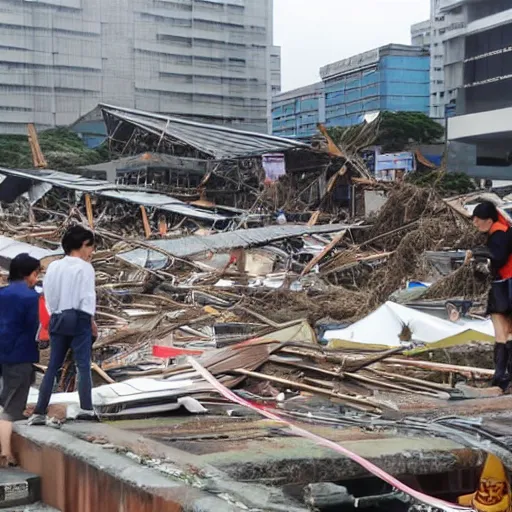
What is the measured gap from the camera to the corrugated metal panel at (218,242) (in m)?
16.9

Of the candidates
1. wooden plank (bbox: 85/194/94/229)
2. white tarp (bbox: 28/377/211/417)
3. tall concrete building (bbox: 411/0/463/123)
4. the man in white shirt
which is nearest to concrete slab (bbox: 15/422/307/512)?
the man in white shirt

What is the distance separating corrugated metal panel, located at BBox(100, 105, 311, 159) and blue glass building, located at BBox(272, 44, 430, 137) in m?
26.3

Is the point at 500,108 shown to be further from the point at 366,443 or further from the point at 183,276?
the point at 366,443

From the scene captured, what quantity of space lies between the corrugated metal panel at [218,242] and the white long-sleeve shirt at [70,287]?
36.9 ft

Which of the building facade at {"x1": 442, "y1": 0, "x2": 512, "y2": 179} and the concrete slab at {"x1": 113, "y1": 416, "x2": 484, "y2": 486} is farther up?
the building facade at {"x1": 442, "y1": 0, "x2": 512, "y2": 179}

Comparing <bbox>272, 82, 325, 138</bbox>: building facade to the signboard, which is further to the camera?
<bbox>272, 82, 325, 138</bbox>: building facade

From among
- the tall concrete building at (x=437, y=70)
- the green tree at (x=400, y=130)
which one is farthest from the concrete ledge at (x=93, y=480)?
the tall concrete building at (x=437, y=70)

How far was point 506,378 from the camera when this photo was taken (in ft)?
19.5

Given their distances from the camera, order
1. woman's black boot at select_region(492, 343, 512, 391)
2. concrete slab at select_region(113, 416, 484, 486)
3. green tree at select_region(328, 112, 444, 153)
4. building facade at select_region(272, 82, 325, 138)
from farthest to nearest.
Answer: building facade at select_region(272, 82, 325, 138) < green tree at select_region(328, 112, 444, 153) < woman's black boot at select_region(492, 343, 512, 391) < concrete slab at select_region(113, 416, 484, 486)

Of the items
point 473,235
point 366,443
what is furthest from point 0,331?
point 473,235

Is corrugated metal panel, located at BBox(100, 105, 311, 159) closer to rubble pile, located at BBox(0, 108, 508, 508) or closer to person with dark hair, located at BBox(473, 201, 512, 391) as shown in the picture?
rubble pile, located at BBox(0, 108, 508, 508)

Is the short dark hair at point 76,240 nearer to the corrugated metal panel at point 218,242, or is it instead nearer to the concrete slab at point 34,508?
the concrete slab at point 34,508

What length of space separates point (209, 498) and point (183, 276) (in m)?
12.6

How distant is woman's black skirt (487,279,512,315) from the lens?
18.9 ft
